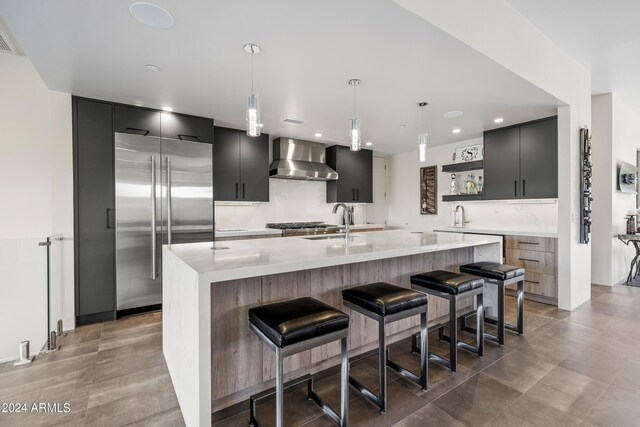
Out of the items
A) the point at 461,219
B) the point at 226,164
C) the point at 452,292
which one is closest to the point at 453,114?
the point at 461,219

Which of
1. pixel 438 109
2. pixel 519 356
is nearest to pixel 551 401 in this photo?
pixel 519 356

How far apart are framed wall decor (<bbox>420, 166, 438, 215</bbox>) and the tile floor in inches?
127

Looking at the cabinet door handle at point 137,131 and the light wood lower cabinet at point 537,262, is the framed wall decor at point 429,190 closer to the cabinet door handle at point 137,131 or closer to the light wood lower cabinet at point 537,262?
the light wood lower cabinet at point 537,262

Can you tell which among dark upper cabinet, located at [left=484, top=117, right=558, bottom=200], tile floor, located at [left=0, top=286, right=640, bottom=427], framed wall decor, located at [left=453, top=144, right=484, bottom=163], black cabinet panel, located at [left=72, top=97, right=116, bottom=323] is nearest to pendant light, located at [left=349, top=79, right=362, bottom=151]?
tile floor, located at [left=0, top=286, right=640, bottom=427]

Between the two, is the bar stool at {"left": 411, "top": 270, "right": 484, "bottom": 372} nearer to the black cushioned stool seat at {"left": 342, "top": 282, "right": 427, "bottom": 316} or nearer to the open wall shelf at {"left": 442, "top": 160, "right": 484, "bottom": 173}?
the black cushioned stool seat at {"left": 342, "top": 282, "right": 427, "bottom": 316}

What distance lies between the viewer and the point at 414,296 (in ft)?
6.15

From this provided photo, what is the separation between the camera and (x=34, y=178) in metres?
3.03

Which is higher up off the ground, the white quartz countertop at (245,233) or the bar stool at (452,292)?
the white quartz countertop at (245,233)

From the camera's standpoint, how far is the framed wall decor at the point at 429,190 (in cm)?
583

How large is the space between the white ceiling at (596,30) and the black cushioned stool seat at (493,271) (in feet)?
7.53

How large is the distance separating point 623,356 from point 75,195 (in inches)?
209

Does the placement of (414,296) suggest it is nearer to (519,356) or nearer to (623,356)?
(519,356)

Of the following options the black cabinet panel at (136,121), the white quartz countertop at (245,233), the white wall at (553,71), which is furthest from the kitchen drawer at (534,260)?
the black cabinet panel at (136,121)

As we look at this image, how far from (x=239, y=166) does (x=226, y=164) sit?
0.67 ft
